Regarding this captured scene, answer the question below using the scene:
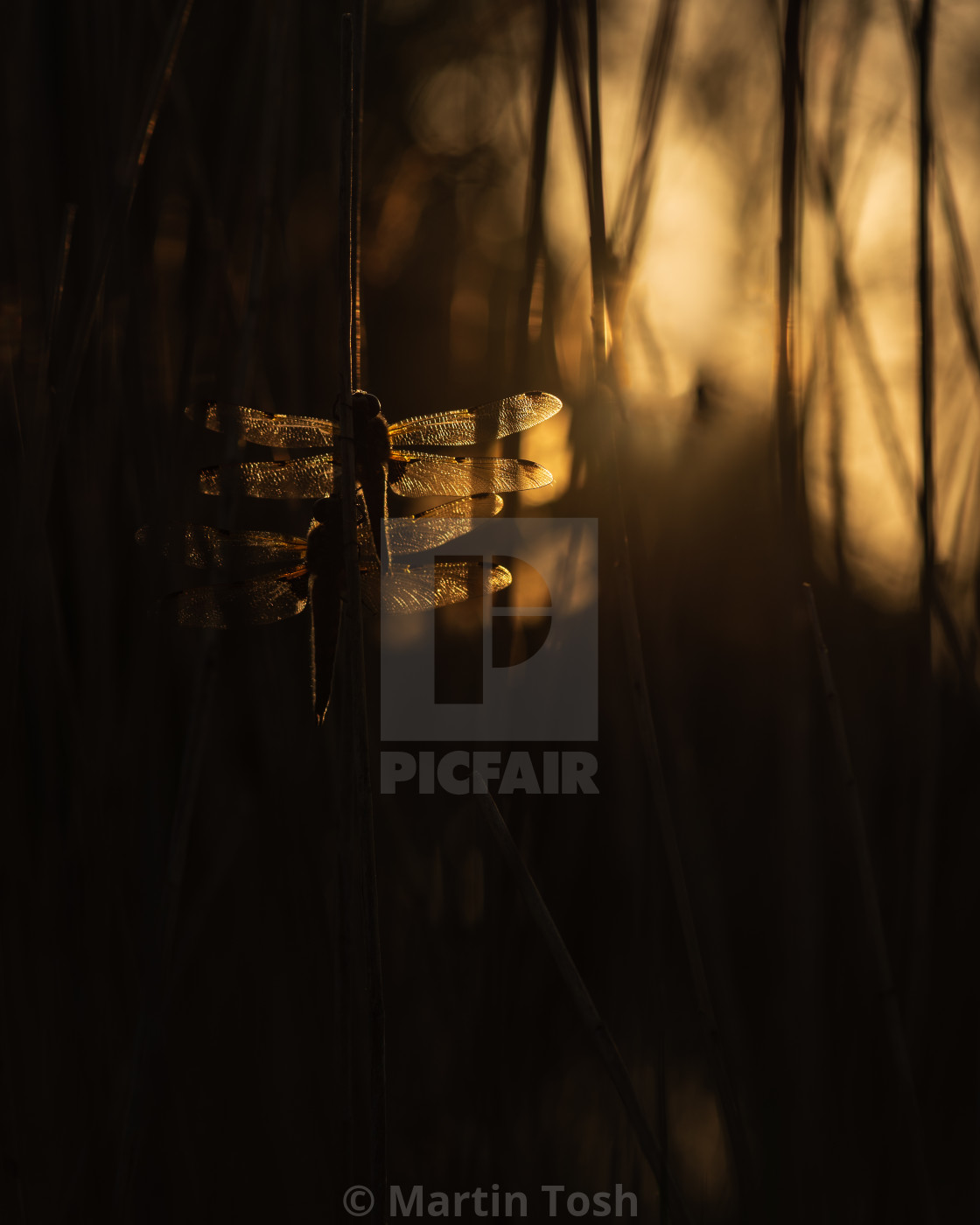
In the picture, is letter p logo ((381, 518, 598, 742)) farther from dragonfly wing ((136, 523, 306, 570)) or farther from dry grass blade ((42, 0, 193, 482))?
dry grass blade ((42, 0, 193, 482))

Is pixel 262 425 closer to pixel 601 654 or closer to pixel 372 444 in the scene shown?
pixel 372 444

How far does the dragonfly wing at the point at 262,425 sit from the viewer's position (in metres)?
0.68

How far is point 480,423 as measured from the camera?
2.45ft

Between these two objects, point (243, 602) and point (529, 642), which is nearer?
point (243, 602)

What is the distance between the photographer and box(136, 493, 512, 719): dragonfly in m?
0.69

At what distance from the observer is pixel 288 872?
83 centimetres

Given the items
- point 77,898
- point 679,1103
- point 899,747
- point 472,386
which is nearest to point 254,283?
point 472,386

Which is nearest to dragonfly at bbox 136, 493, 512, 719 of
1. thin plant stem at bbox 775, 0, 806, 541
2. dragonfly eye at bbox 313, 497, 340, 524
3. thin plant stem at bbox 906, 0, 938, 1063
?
dragonfly eye at bbox 313, 497, 340, 524

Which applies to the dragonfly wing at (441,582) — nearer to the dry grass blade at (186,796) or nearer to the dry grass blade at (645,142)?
the dry grass blade at (186,796)

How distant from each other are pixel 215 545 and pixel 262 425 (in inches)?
5.0

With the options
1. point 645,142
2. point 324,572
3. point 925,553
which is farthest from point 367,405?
point 925,553

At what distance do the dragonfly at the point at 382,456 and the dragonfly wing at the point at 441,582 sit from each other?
2.6 inches

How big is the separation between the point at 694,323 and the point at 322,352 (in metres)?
0.50

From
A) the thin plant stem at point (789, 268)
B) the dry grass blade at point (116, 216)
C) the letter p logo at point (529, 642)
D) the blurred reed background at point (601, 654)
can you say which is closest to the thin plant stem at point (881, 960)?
the blurred reed background at point (601, 654)
